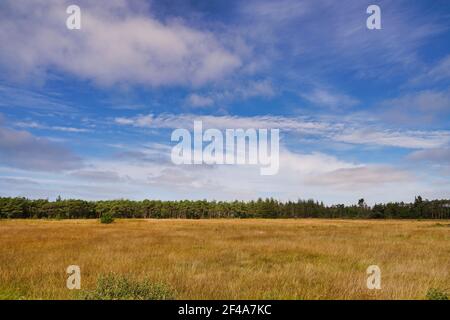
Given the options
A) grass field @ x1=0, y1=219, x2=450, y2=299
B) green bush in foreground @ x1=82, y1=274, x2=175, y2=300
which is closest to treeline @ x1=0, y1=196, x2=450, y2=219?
grass field @ x1=0, y1=219, x2=450, y2=299

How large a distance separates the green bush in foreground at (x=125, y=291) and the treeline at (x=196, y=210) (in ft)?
401

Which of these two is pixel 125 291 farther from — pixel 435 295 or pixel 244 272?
pixel 435 295

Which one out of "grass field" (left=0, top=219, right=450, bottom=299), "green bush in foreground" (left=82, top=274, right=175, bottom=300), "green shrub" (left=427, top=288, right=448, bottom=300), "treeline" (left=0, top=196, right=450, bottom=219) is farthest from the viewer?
"treeline" (left=0, top=196, right=450, bottom=219)

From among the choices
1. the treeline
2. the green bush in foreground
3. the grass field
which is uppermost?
the green bush in foreground

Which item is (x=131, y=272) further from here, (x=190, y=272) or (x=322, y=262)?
(x=322, y=262)

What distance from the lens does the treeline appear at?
123 m

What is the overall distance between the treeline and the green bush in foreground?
122218 mm

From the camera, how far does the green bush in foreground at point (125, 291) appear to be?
286 inches

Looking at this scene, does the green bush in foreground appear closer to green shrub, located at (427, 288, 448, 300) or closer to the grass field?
the grass field

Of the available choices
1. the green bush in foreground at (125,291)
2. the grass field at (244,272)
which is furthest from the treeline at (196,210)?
the green bush in foreground at (125,291)

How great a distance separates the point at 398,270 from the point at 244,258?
5800mm

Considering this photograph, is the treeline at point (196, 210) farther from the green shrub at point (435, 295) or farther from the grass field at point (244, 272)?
the green shrub at point (435, 295)

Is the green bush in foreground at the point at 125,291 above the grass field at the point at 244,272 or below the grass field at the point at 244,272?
above
